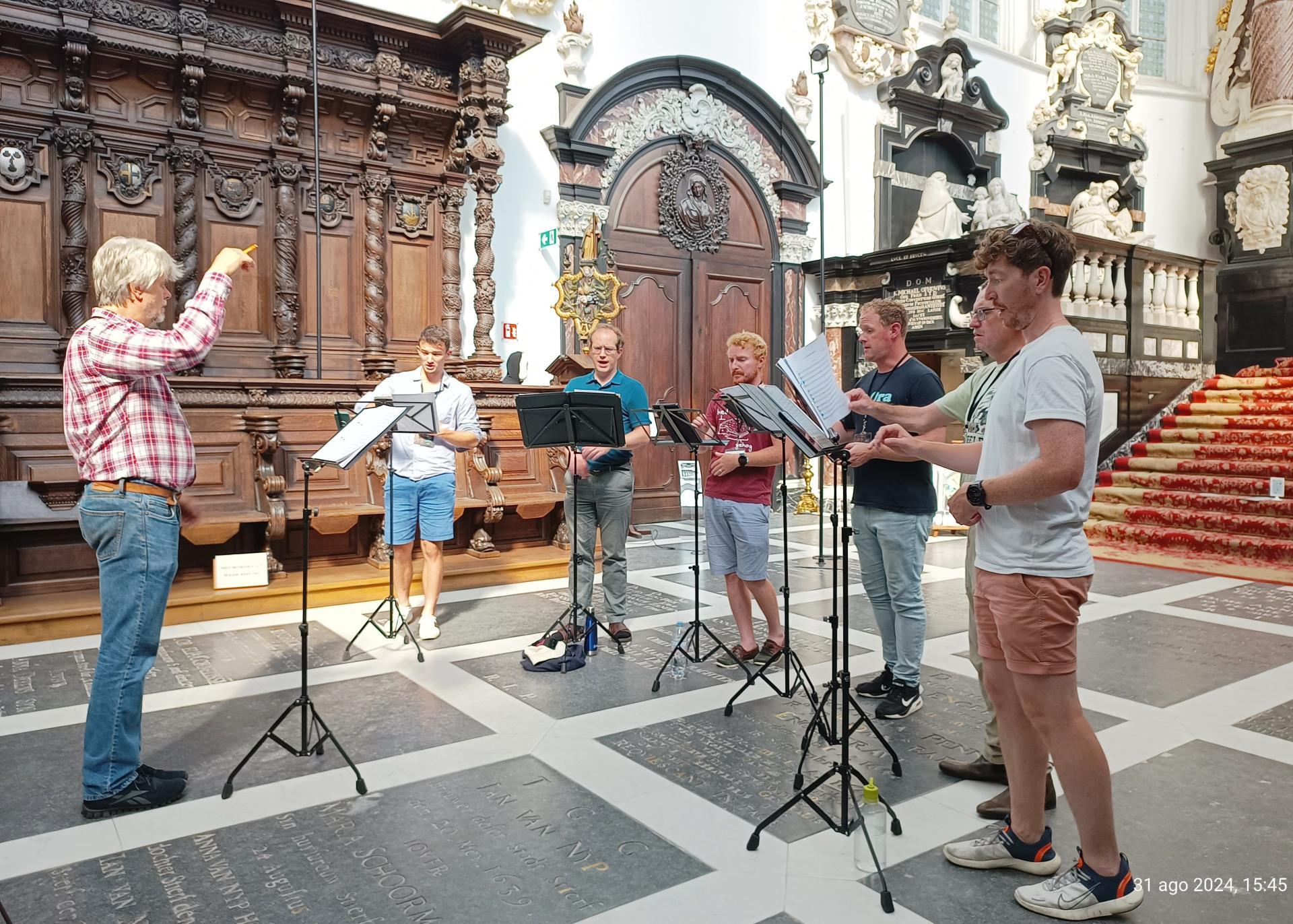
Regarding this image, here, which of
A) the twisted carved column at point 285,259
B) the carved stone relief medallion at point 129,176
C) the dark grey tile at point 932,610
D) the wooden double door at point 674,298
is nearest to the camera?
the dark grey tile at point 932,610

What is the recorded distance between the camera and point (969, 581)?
328cm

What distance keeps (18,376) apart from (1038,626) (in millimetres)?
6241

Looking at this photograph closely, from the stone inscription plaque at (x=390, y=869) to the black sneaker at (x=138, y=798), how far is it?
0.98 ft

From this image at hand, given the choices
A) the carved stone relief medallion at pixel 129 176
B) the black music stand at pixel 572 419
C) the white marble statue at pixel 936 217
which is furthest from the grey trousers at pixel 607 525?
the white marble statue at pixel 936 217

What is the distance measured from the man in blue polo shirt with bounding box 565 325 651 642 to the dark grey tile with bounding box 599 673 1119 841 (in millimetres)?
1311

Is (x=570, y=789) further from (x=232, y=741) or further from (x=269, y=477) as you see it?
(x=269, y=477)

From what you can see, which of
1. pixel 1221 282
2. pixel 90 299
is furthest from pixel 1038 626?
pixel 1221 282

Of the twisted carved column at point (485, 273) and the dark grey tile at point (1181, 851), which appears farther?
the twisted carved column at point (485, 273)

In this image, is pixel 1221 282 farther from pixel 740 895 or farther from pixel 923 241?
pixel 740 895

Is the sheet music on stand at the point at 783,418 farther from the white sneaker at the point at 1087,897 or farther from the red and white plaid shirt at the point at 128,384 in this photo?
the red and white plaid shirt at the point at 128,384

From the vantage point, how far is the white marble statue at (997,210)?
12297 millimetres

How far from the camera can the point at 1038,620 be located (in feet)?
7.80

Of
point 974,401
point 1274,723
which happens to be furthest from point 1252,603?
point 974,401

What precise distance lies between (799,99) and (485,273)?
5.35m
